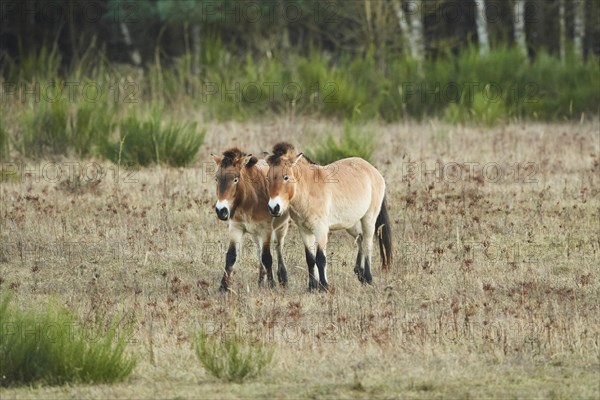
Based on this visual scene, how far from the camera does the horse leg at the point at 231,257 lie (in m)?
10.3

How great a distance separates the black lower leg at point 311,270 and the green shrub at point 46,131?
8328 millimetres

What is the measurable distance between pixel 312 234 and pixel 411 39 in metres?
18.1

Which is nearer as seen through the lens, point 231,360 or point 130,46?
point 231,360

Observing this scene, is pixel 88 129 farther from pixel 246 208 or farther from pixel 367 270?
pixel 367 270

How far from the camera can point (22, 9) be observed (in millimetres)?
28531

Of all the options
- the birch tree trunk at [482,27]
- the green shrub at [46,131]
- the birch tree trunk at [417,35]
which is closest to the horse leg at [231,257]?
the green shrub at [46,131]

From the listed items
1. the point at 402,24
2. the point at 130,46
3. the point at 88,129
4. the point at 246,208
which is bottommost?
the point at 246,208

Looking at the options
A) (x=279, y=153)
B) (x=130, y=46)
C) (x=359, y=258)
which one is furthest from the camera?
(x=130, y=46)

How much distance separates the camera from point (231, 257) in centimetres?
1034

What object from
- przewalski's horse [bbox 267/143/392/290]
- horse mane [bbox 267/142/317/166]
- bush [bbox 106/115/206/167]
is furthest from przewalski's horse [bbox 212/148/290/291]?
bush [bbox 106/115/206/167]

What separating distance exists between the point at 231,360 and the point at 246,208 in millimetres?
2782

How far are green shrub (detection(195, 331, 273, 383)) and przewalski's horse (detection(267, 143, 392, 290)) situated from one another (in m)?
1.86

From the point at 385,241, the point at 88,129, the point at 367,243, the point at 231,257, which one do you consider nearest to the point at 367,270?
the point at 367,243

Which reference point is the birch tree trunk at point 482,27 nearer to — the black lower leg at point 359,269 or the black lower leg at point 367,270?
the black lower leg at point 359,269
